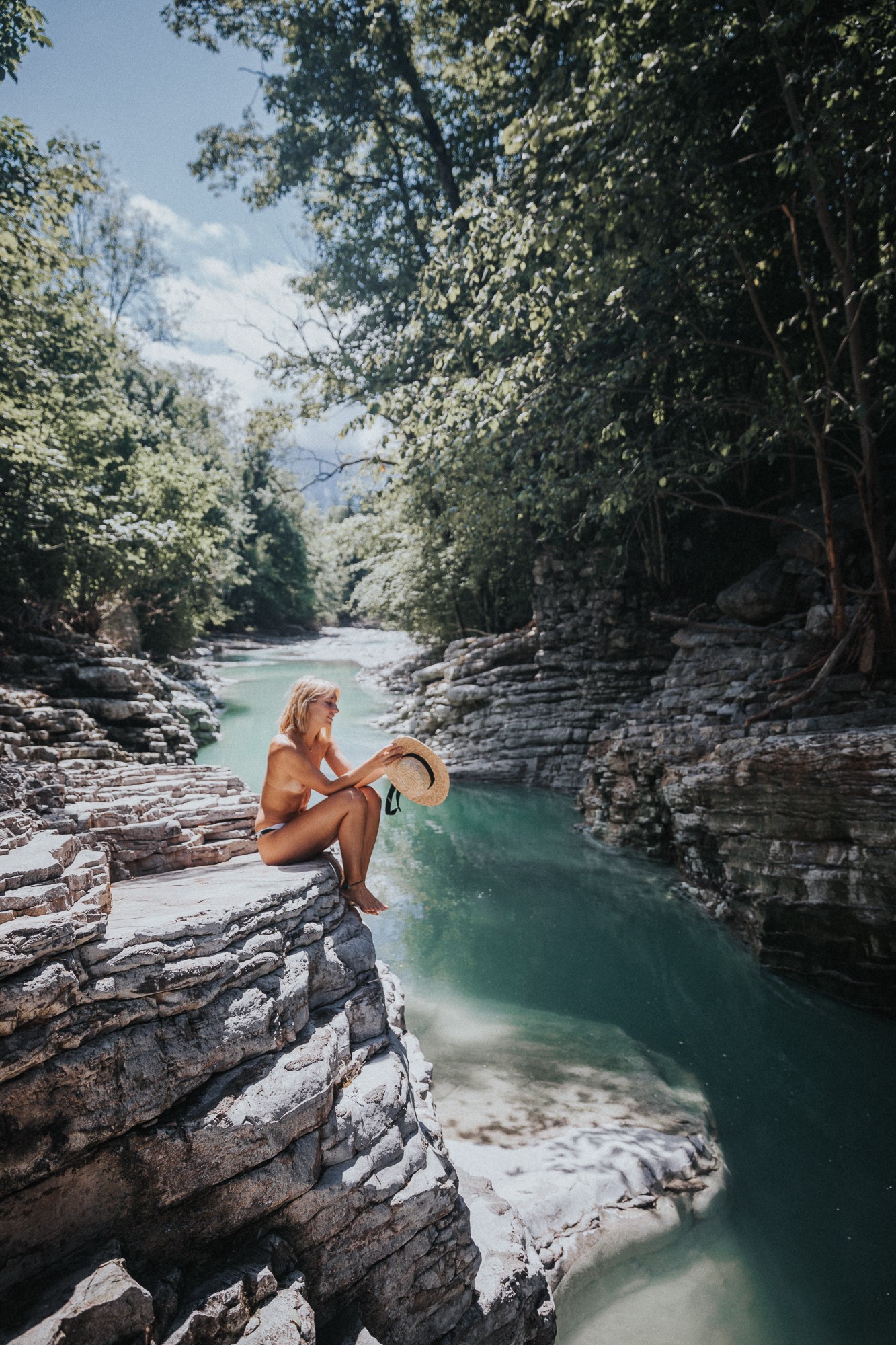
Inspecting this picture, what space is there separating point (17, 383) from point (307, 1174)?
1382 centimetres

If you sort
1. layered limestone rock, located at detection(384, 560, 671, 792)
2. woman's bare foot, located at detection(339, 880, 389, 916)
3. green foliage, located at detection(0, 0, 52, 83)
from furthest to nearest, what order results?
layered limestone rock, located at detection(384, 560, 671, 792), green foliage, located at detection(0, 0, 52, 83), woman's bare foot, located at detection(339, 880, 389, 916)

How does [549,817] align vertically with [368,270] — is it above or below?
below

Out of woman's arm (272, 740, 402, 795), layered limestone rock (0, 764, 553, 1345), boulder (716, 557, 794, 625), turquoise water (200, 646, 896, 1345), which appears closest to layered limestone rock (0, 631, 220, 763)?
turquoise water (200, 646, 896, 1345)

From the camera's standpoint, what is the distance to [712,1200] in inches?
130

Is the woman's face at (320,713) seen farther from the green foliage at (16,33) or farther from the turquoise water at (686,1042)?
the green foliage at (16,33)

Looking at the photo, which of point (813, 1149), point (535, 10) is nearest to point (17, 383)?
point (535, 10)

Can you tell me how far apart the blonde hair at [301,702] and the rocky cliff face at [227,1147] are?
856mm

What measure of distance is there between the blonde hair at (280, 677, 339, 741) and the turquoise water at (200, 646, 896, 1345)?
274 centimetres

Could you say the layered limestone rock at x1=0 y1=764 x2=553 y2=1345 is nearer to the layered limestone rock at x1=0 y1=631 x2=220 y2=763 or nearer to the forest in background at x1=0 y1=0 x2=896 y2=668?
the forest in background at x1=0 y1=0 x2=896 y2=668

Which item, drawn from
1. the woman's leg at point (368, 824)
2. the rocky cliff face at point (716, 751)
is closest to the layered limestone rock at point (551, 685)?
the rocky cliff face at point (716, 751)

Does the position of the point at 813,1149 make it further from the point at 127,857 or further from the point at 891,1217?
the point at 127,857

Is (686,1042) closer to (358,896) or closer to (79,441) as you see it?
(358,896)

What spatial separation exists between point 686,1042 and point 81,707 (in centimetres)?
1009

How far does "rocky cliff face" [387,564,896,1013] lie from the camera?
495 centimetres
